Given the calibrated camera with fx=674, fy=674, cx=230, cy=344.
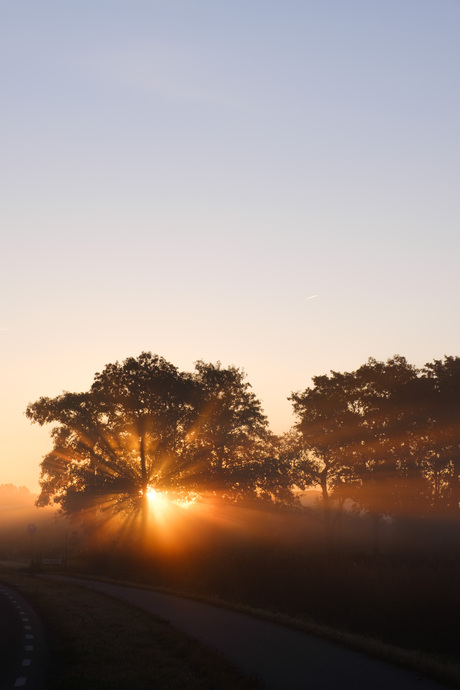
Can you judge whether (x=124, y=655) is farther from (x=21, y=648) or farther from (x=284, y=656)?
(x=284, y=656)

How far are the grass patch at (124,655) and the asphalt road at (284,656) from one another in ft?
2.51

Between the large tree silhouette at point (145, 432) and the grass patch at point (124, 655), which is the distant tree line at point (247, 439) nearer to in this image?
the large tree silhouette at point (145, 432)

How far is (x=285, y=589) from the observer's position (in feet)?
107

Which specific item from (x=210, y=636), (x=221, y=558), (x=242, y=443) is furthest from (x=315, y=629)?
(x=242, y=443)

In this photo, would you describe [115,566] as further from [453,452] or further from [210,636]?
[453,452]

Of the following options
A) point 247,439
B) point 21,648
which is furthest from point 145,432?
point 21,648

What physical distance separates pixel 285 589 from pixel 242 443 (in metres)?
28.1

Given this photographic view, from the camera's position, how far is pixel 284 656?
17.1 m

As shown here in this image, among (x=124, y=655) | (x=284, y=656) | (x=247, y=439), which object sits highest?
(x=247, y=439)

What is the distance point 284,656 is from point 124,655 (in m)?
4.07

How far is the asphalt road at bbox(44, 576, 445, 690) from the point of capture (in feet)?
47.0

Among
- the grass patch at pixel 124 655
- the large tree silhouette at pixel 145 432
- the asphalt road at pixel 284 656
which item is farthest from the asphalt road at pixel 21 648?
the large tree silhouette at pixel 145 432

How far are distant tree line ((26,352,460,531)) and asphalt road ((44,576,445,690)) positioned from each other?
30888 mm

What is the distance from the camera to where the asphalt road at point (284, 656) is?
14328mm
